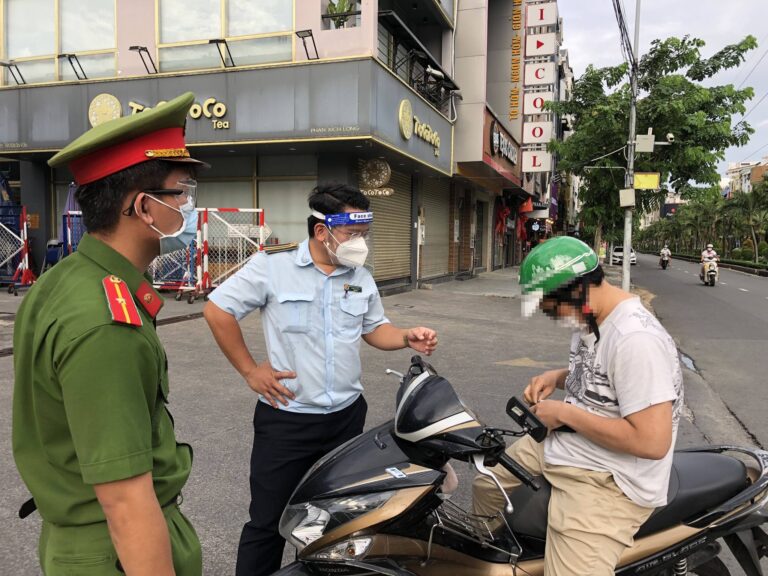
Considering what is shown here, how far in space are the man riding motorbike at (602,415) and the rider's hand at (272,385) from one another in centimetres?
103

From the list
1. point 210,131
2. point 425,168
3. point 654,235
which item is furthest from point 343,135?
point 654,235

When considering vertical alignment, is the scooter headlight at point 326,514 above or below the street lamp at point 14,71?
below

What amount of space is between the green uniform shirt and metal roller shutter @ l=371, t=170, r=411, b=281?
12432 mm

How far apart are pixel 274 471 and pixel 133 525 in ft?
4.30

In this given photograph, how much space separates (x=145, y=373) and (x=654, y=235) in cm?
12903

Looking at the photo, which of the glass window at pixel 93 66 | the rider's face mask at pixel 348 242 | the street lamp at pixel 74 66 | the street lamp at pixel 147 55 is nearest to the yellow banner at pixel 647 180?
the street lamp at pixel 147 55

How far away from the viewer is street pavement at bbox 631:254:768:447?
610cm

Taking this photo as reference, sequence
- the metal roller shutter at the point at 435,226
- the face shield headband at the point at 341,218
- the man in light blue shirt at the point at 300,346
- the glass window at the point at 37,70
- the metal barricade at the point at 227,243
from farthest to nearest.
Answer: the metal roller shutter at the point at 435,226, the glass window at the point at 37,70, the metal barricade at the point at 227,243, the face shield headband at the point at 341,218, the man in light blue shirt at the point at 300,346

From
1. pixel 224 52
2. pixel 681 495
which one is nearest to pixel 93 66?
pixel 224 52

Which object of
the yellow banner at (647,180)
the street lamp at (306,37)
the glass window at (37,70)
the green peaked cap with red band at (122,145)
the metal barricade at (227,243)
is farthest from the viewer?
the yellow banner at (647,180)

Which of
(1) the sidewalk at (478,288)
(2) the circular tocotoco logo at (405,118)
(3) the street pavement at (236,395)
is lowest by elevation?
(3) the street pavement at (236,395)

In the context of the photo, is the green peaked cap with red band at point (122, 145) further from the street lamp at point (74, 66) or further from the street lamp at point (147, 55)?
the street lamp at point (74, 66)

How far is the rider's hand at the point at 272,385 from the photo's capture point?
240 cm

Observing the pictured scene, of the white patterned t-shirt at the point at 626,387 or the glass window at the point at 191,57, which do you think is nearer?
the white patterned t-shirt at the point at 626,387
